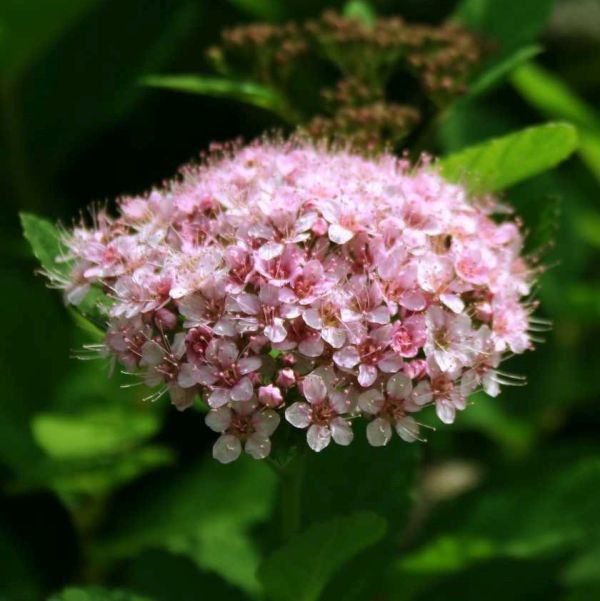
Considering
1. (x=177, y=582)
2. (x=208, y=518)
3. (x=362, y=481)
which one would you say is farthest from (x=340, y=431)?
(x=208, y=518)

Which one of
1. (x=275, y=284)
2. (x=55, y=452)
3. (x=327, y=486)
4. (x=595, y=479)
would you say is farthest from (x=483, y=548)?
(x=275, y=284)

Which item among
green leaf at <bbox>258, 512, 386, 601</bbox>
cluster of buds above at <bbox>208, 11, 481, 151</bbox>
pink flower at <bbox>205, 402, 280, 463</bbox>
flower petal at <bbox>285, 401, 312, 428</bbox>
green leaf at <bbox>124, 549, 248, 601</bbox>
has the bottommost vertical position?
green leaf at <bbox>124, 549, 248, 601</bbox>

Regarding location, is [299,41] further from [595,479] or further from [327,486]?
[595,479]

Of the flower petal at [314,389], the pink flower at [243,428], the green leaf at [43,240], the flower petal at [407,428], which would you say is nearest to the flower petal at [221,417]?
the pink flower at [243,428]

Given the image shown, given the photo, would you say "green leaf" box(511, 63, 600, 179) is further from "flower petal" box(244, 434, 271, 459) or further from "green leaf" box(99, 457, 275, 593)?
"flower petal" box(244, 434, 271, 459)

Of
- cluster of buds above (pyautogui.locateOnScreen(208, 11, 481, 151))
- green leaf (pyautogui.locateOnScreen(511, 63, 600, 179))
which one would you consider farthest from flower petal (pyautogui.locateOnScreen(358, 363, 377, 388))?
green leaf (pyautogui.locateOnScreen(511, 63, 600, 179))

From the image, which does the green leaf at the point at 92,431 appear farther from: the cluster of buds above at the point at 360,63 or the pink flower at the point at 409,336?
the pink flower at the point at 409,336

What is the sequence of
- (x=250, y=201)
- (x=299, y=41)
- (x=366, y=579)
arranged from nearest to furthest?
1. (x=250, y=201)
2. (x=366, y=579)
3. (x=299, y=41)
